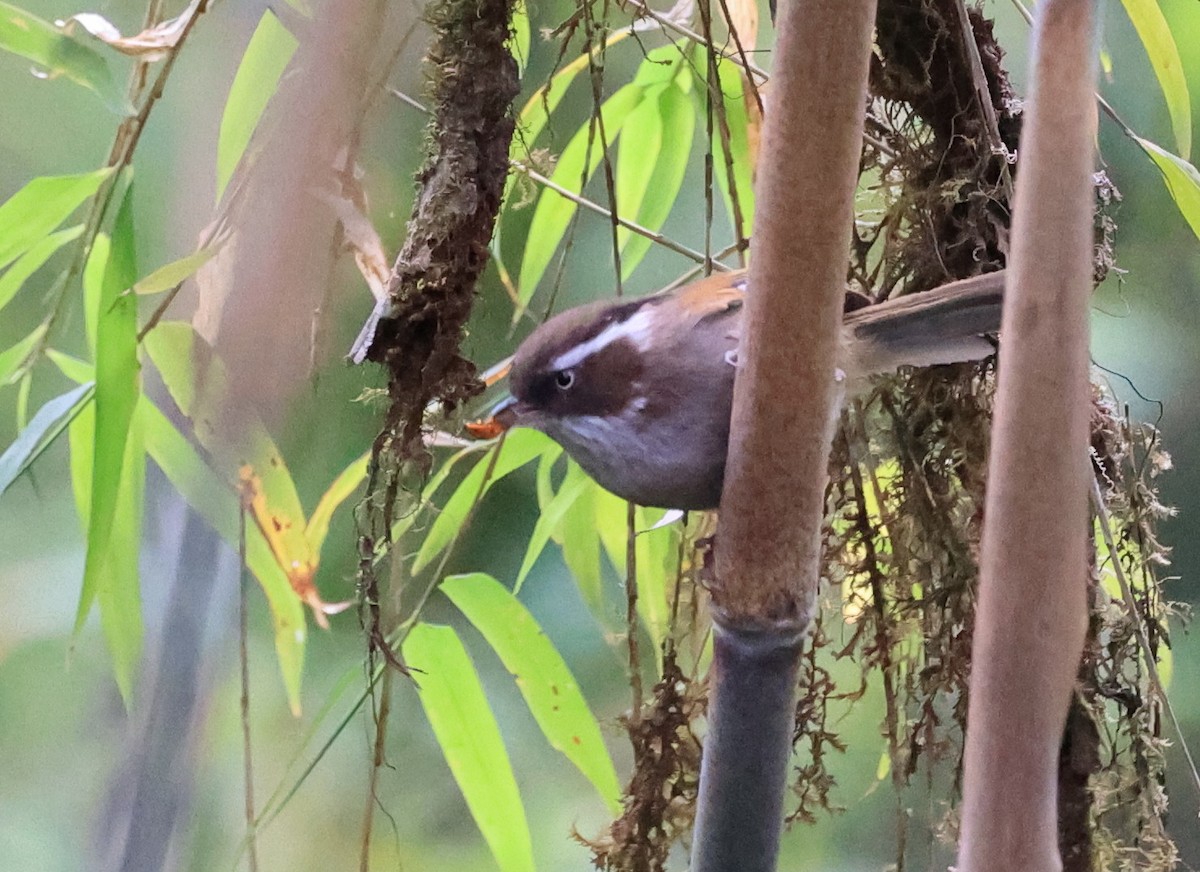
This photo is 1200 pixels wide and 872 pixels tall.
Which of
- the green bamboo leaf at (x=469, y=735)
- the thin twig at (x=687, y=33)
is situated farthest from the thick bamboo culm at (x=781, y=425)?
the green bamboo leaf at (x=469, y=735)

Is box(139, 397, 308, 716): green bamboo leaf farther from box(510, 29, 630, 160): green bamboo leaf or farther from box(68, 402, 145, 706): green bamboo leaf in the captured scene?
box(510, 29, 630, 160): green bamboo leaf

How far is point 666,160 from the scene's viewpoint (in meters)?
0.88

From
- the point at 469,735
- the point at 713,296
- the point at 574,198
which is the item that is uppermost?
the point at 574,198

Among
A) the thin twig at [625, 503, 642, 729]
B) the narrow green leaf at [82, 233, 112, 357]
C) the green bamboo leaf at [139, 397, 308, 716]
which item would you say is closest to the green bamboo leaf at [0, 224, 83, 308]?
the narrow green leaf at [82, 233, 112, 357]

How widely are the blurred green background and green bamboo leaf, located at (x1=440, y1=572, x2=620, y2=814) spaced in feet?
0.16

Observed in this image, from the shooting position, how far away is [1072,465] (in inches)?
10.5

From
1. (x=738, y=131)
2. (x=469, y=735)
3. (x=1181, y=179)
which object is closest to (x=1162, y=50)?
(x=1181, y=179)

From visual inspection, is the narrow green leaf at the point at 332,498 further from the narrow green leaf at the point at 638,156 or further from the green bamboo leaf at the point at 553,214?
the narrow green leaf at the point at 638,156

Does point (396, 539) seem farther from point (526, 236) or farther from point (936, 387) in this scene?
point (936, 387)

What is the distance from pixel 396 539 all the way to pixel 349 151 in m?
0.34

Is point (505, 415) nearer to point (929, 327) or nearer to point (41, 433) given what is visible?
point (929, 327)

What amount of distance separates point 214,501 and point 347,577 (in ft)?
0.57

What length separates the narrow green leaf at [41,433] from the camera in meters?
0.68

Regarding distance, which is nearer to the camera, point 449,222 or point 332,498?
point 449,222
